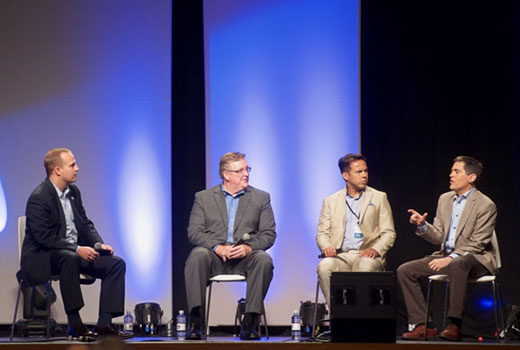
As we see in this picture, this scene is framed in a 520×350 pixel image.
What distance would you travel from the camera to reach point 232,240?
17.7 ft

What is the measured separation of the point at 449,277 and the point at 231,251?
4.90 feet

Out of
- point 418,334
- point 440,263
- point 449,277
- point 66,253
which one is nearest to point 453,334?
point 418,334

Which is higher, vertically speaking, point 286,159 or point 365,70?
point 365,70

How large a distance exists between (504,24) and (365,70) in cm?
116

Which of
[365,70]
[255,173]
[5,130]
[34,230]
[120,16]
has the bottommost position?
[34,230]

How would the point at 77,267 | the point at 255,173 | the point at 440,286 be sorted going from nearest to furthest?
the point at 77,267 → the point at 440,286 → the point at 255,173

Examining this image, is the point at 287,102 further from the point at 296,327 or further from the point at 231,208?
the point at 296,327

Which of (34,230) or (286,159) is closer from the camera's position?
(34,230)

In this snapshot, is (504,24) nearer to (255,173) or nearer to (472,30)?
(472,30)

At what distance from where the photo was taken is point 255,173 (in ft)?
20.3

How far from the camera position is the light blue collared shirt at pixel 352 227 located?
5.45 m

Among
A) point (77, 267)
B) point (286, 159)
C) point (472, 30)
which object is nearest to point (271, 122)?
point (286, 159)

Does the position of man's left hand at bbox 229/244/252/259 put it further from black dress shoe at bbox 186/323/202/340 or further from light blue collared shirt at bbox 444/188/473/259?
light blue collared shirt at bbox 444/188/473/259

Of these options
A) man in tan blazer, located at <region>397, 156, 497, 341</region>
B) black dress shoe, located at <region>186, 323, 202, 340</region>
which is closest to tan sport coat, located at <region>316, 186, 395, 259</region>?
man in tan blazer, located at <region>397, 156, 497, 341</region>
